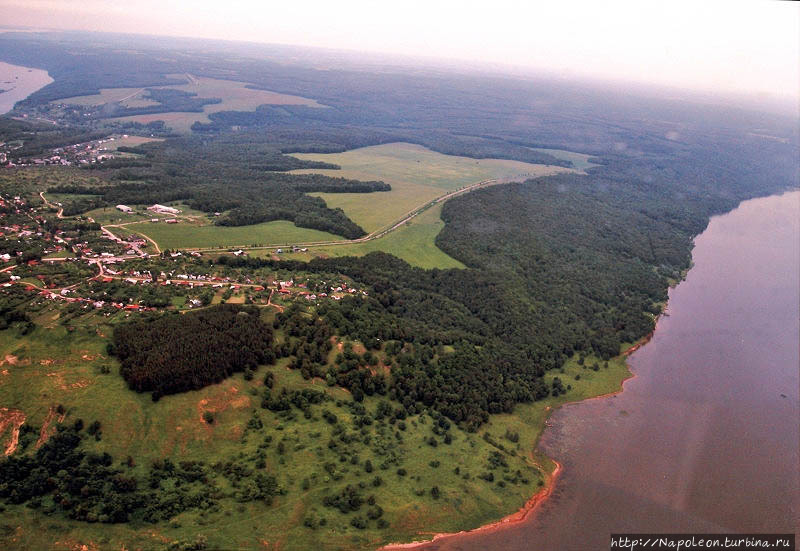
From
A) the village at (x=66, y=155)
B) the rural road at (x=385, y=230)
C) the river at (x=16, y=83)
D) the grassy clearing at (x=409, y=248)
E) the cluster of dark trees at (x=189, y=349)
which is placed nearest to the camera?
the cluster of dark trees at (x=189, y=349)

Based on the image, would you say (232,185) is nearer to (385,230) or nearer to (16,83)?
(385,230)

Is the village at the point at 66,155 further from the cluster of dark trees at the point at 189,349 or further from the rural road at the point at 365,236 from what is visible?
the cluster of dark trees at the point at 189,349

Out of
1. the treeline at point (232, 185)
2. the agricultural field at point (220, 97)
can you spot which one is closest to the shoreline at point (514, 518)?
the treeline at point (232, 185)

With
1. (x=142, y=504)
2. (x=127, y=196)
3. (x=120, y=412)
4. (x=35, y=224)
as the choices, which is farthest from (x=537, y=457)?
(x=127, y=196)

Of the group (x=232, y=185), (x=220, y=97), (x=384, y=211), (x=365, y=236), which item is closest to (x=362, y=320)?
(x=365, y=236)

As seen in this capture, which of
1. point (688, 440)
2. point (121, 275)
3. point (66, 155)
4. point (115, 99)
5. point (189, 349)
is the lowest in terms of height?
point (688, 440)

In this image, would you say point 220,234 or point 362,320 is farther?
point 220,234

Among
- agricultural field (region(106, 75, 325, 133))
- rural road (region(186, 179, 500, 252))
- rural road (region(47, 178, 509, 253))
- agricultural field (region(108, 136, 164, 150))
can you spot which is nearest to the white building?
rural road (region(47, 178, 509, 253))
